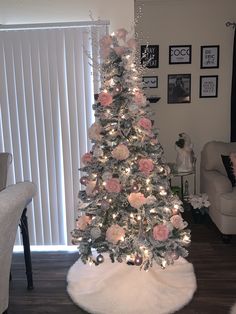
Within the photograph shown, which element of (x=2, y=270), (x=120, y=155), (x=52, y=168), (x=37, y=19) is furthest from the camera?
(x=52, y=168)

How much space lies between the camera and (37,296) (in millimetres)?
2621

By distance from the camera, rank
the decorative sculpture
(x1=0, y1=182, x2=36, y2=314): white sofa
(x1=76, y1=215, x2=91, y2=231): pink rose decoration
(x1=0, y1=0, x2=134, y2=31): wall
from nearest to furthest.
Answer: (x1=0, y1=182, x2=36, y2=314): white sofa < (x1=76, y1=215, x2=91, y2=231): pink rose decoration < (x1=0, y1=0, x2=134, y2=31): wall < the decorative sculpture

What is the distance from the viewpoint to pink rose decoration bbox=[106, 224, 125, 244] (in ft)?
8.07

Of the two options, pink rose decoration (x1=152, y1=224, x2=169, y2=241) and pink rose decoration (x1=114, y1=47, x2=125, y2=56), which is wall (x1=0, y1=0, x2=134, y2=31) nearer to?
pink rose decoration (x1=114, y1=47, x2=125, y2=56)

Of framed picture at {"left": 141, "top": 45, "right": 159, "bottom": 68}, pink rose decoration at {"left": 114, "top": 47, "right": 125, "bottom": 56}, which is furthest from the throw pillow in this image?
pink rose decoration at {"left": 114, "top": 47, "right": 125, "bottom": 56}

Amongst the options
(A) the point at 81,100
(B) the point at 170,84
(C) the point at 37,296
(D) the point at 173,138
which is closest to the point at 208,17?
(B) the point at 170,84

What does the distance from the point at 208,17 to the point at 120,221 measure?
9.67 ft

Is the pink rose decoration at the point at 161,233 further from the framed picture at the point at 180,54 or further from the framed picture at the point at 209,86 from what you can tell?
the framed picture at the point at 180,54

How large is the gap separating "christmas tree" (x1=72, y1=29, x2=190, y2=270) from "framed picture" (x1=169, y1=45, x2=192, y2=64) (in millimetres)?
1839

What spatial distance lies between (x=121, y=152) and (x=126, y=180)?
21cm

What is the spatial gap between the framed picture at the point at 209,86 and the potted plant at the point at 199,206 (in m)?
1.31

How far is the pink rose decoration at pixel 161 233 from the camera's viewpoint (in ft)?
8.04

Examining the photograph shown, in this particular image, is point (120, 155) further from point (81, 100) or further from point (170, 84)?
point (170, 84)

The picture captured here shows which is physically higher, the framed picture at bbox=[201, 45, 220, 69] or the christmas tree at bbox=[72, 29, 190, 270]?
the framed picture at bbox=[201, 45, 220, 69]
